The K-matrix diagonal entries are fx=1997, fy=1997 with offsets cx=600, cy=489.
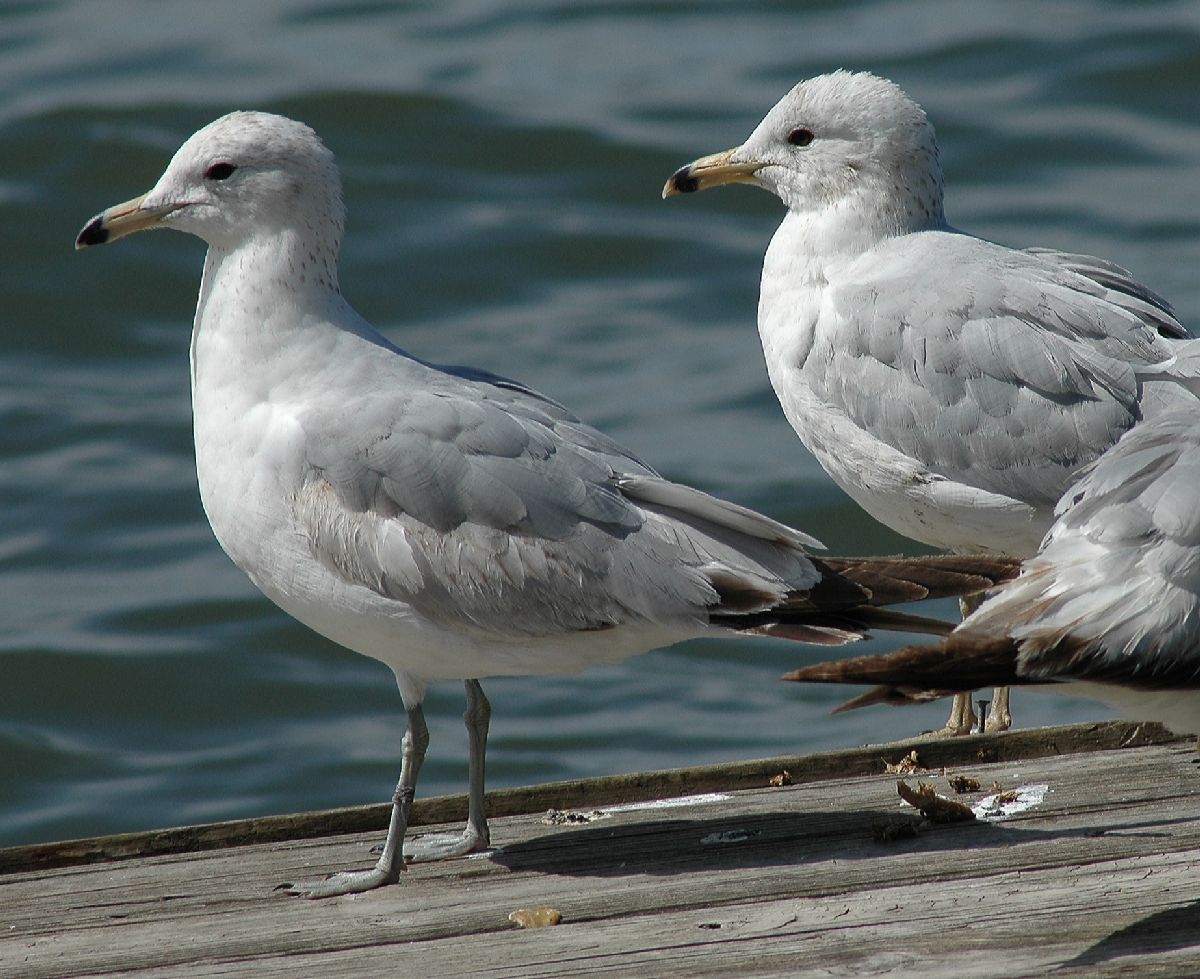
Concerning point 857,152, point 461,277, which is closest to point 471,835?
point 857,152

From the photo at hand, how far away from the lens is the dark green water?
941cm

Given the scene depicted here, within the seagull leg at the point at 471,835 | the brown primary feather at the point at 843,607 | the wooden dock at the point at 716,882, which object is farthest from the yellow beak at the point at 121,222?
the brown primary feather at the point at 843,607

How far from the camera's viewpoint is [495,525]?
4.49 metres

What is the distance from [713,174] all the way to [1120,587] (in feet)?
10.7

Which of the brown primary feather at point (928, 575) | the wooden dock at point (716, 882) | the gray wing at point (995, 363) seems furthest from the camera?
the gray wing at point (995, 363)

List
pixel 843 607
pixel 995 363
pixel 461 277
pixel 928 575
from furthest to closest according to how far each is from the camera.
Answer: pixel 461 277 < pixel 995 363 < pixel 843 607 < pixel 928 575

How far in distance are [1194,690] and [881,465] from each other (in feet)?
6.98

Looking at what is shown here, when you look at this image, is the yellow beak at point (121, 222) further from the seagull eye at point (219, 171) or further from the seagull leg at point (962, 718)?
the seagull leg at point (962, 718)

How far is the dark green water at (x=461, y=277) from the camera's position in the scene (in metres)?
9.41

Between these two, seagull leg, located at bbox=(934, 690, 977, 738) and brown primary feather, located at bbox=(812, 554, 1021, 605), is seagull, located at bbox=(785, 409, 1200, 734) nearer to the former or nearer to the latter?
brown primary feather, located at bbox=(812, 554, 1021, 605)

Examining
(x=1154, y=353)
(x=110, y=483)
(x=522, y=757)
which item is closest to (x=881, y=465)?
(x=1154, y=353)

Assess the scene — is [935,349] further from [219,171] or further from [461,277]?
[461,277]

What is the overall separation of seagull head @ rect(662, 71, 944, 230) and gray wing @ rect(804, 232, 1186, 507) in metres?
0.36

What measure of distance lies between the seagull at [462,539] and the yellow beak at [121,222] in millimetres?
507
